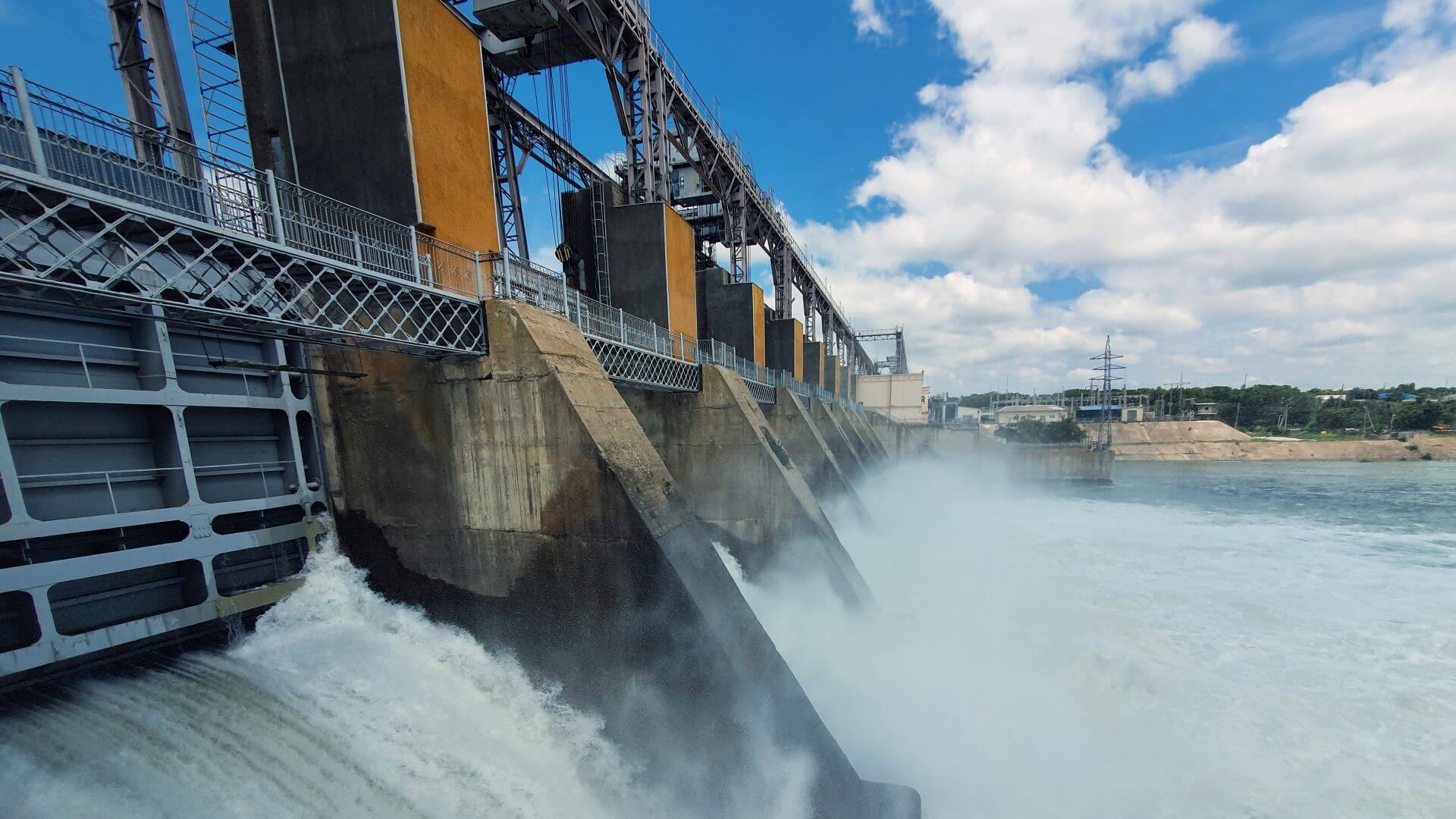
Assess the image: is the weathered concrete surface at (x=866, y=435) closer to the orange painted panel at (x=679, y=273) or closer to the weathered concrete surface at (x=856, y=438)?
the weathered concrete surface at (x=856, y=438)

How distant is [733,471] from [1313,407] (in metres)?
112

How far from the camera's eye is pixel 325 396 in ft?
25.2

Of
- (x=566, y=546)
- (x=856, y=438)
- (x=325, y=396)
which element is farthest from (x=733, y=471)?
(x=856, y=438)

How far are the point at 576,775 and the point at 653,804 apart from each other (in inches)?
39.7

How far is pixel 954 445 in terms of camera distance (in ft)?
144

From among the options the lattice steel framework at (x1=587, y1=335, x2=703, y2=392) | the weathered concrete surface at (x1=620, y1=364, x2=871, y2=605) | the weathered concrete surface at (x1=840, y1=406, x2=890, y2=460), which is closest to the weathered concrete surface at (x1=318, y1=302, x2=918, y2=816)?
the lattice steel framework at (x1=587, y1=335, x2=703, y2=392)

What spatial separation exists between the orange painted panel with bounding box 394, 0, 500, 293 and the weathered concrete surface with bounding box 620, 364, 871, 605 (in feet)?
16.2

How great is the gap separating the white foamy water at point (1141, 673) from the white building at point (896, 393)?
34.8m

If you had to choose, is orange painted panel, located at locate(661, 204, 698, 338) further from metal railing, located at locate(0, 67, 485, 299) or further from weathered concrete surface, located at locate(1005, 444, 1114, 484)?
weathered concrete surface, located at locate(1005, 444, 1114, 484)

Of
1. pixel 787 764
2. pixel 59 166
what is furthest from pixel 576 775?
pixel 59 166

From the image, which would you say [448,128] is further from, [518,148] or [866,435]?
[866,435]

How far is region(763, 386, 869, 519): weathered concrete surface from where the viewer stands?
16.7 meters

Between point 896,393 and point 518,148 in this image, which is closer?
point 518,148

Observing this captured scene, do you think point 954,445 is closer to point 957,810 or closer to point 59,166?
point 957,810
